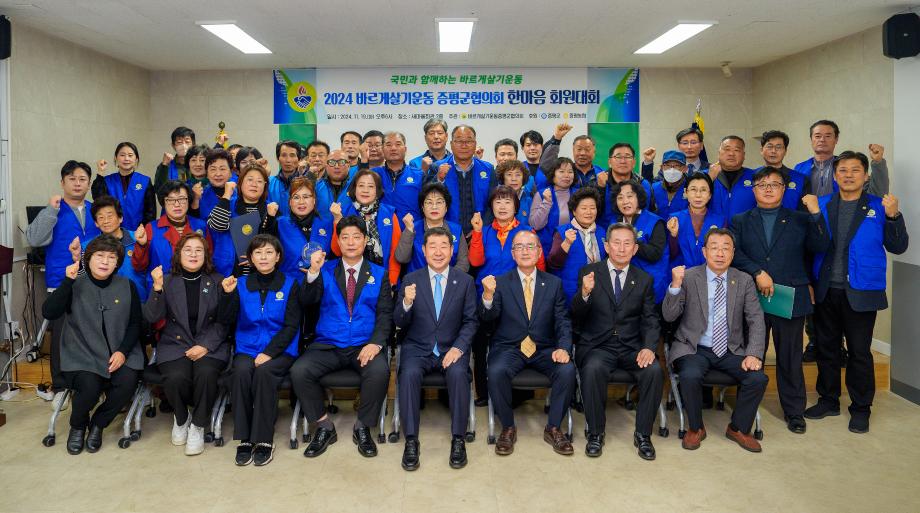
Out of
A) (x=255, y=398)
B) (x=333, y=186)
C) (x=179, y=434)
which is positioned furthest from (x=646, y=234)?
(x=179, y=434)

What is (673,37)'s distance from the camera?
20.1 feet

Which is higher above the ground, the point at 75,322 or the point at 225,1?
the point at 225,1

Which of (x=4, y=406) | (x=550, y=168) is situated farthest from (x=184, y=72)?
(x=550, y=168)

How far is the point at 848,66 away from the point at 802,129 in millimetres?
900

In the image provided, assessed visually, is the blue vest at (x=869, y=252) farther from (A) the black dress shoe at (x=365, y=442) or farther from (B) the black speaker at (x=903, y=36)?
(A) the black dress shoe at (x=365, y=442)

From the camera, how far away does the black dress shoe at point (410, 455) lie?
3.37m

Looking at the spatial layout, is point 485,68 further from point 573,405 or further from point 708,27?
point 573,405

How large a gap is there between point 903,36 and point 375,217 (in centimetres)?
404

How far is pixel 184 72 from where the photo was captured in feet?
25.2

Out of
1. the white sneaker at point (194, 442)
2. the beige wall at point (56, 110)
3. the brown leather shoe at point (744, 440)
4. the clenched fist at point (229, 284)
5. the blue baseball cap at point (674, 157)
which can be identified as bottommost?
the brown leather shoe at point (744, 440)

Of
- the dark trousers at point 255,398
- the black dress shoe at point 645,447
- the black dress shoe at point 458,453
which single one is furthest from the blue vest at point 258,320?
the black dress shoe at point 645,447

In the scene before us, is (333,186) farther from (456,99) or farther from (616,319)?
(456,99)

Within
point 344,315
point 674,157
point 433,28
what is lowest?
point 344,315

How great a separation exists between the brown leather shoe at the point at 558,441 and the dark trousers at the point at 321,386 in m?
1.01
